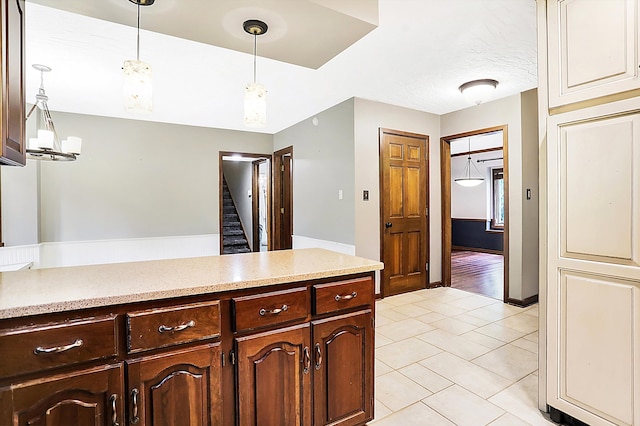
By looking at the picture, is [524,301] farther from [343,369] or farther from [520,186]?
[343,369]

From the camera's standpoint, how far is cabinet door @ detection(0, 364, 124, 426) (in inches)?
41.4

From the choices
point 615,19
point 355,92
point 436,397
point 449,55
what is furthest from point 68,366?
point 355,92

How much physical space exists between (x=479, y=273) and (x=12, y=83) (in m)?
6.05

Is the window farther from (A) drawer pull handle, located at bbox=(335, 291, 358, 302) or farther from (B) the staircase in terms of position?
(A) drawer pull handle, located at bbox=(335, 291, 358, 302)

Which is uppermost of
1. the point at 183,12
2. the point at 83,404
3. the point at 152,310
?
the point at 183,12

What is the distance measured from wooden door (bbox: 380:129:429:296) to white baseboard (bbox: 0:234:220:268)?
114 inches

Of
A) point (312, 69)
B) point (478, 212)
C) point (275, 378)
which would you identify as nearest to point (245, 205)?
point (312, 69)

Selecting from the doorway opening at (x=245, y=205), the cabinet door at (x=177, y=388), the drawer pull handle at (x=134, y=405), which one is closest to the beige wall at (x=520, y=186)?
the cabinet door at (x=177, y=388)

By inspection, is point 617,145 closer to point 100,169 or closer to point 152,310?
point 152,310

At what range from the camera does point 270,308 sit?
143cm

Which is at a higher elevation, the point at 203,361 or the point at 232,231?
the point at 232,231

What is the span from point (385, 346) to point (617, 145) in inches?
83.8

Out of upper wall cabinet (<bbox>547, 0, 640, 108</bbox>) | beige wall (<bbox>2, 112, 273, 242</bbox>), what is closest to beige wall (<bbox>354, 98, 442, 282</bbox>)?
upper wall cabinet (<bbox>547, 0, 640, 108</bbox>)

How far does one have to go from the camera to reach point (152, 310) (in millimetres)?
1226
